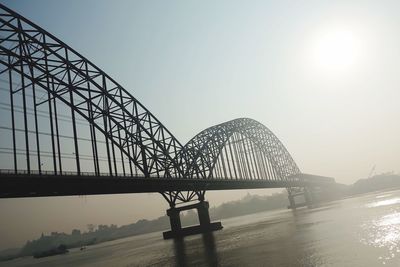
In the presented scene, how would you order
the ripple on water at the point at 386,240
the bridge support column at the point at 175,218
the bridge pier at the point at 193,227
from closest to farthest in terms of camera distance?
the ripple on water at the point at 386,240
the bridge pier at the point at 193,227
the bridge support column at the point at 175,218

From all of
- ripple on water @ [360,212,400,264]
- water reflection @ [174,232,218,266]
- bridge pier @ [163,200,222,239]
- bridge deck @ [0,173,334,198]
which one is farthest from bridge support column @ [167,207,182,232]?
ripple on water @ [360,212,400,264]

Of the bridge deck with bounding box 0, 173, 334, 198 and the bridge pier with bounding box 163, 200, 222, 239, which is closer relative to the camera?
the bridge deck with bounding box 0, 173, 334, 198

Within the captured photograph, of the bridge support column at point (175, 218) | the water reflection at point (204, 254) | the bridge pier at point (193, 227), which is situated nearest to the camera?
the water reflection at point (204, 254)

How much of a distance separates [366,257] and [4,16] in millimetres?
36763

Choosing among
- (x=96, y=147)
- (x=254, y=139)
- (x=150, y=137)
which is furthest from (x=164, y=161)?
(x=254, y=139)

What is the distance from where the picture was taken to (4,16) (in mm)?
35156

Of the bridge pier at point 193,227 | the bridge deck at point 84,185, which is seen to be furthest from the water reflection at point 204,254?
the bridge pier at point 193,227

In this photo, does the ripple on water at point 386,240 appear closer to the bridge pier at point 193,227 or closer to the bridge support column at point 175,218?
the bridge pier at point 193,227

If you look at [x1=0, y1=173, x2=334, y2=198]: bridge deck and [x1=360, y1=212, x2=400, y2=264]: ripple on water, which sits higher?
[x1=0, y1=173, x2=334, y2=198]: bridge deck

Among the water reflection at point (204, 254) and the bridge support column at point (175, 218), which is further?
the bridge support column at point (175, 218)

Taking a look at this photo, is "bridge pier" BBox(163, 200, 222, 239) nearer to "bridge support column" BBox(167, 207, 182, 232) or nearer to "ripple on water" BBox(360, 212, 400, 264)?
"bridge support column" BBox(167, 207, 182, 232)

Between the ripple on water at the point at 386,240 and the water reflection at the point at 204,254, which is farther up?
the water reflection at the point at 204,254

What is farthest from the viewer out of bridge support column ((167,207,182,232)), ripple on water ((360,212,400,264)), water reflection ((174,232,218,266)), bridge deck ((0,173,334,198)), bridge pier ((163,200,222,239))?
bridge support column ((167,207,182,232))

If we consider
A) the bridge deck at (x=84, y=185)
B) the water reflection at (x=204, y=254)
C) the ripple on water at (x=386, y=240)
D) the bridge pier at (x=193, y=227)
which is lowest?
the ripple on water at (x=386, y=240)
